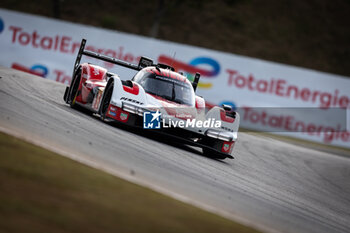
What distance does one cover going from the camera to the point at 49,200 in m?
4.13

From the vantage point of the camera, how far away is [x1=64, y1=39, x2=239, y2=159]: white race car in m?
9.12

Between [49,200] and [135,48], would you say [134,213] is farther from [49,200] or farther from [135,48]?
[135,48]

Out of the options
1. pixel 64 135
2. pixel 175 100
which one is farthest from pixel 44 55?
pixel 64 135

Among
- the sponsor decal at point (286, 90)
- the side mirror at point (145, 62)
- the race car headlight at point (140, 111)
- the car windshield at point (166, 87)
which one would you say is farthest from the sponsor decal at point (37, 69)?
the race car headlight at point (140, 111)

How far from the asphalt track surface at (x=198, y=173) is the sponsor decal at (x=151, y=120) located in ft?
0.83

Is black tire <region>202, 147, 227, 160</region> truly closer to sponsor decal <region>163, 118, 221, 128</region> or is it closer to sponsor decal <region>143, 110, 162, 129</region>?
sponsor decal <region>163, 118, 221, 128</region>

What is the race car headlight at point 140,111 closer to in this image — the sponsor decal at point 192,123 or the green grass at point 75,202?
the sponsor decal at point 192,123

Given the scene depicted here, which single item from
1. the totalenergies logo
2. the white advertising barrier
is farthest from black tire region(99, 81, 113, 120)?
the totalenergies logo

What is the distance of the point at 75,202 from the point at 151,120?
4.77 m

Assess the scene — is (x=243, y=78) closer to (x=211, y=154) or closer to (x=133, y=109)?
(x=211, y=154)

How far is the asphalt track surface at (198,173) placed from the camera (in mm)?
6008

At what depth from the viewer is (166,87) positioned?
10.3 meters

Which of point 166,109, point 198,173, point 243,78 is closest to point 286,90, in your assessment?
point 243,78

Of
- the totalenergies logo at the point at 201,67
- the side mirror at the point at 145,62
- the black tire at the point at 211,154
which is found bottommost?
A: the black tire at the point at 211,154
